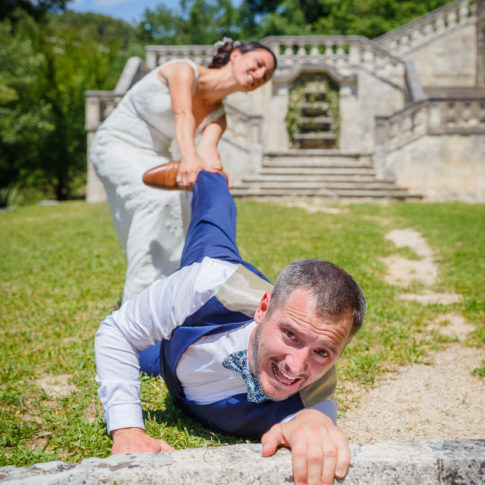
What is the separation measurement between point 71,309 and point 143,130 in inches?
73.3

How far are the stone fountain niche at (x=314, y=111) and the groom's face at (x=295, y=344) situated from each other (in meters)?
19.1

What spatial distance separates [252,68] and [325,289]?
2.32 m

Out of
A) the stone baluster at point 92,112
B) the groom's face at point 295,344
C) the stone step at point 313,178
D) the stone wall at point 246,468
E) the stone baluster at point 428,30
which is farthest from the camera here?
the stone baluster at point 428,30

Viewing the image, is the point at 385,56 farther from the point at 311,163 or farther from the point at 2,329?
the point at 2,329

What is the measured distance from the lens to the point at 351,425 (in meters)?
2.71

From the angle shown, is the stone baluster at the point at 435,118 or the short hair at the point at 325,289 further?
the stone baluster at the point at 435,118

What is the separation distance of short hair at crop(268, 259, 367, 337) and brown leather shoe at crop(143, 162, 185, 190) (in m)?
1.60

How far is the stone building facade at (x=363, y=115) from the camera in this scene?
14.9 meters

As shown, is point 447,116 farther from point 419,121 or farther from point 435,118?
point 419,121

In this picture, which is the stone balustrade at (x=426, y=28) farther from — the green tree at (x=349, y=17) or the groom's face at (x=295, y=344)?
the groom's face at (x=295, y=344)

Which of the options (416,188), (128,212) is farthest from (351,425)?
(416,188)

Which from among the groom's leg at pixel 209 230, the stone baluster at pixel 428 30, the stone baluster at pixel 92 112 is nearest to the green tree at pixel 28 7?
the stone baluster at pixel 92 112

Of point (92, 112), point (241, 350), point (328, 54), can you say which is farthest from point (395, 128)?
point (241, 350)

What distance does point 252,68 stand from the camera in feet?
11.9
